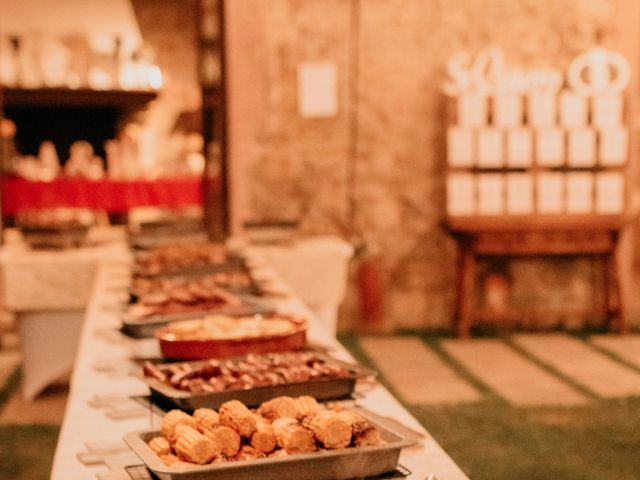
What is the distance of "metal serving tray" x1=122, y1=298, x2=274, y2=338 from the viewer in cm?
227

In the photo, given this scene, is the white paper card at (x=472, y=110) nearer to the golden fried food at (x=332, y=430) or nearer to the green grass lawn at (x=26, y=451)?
the green grass lawn at (x=26, y=451)

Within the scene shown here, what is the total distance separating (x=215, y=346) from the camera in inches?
78.6

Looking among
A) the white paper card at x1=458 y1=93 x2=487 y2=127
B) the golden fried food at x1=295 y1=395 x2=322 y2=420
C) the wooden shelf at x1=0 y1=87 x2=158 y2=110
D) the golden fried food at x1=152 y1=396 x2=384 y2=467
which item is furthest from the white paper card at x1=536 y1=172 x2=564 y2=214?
the wooden shelf at x1=0 y1=87 x2=158 y2=110

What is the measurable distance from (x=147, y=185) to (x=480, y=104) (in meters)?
4.00

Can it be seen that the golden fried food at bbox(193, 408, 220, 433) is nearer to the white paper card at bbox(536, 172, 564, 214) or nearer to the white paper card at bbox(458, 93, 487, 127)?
the white paper card at bbox(458, 93, 487, 127)

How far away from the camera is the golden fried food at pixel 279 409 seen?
1.41 metres

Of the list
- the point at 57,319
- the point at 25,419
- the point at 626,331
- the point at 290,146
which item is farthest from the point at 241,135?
the point at 626,331

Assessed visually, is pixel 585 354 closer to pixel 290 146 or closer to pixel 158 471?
pixel 290 146

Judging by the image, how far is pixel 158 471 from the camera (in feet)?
3.88

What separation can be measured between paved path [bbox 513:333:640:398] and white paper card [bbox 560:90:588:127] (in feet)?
4.40

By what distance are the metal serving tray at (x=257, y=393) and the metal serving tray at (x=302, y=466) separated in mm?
245

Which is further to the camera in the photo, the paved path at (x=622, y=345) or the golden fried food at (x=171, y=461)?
the paved path at (x=622, y=345)

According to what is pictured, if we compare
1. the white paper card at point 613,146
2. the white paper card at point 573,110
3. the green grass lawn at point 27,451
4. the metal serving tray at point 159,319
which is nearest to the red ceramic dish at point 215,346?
the metal serving tray at point 159,319

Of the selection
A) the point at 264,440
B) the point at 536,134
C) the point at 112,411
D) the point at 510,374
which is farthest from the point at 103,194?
the point at 264,440
